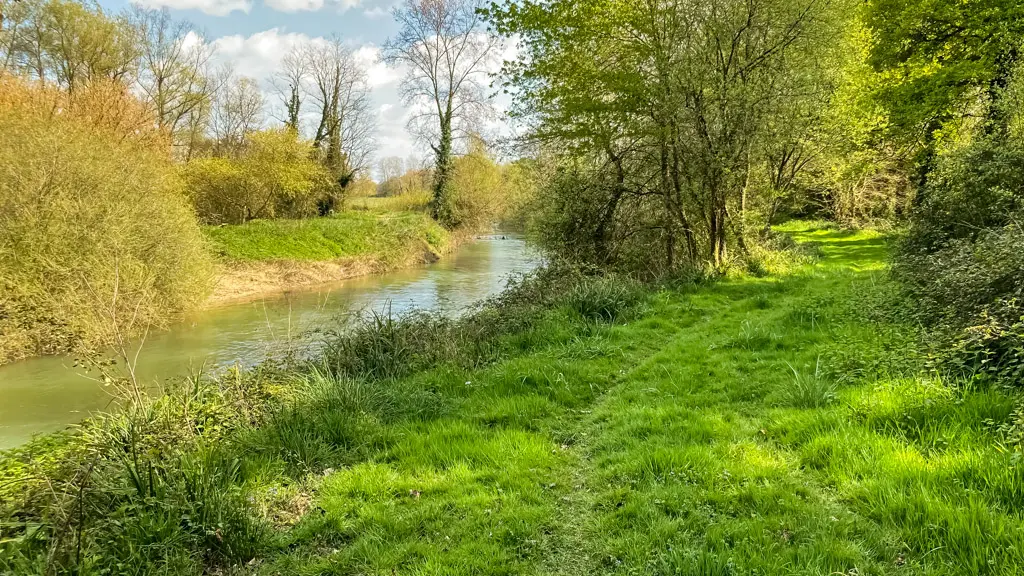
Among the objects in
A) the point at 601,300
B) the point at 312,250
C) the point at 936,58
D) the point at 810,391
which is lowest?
the point at 810,391

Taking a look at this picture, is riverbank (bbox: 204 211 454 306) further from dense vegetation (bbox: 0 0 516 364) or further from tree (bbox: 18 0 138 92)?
tree (bbox: 18 0 138 92)

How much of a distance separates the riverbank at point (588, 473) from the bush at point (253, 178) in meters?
20.7

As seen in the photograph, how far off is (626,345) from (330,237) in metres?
20.9

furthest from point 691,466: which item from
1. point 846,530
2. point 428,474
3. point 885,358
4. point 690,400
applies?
point 885,358

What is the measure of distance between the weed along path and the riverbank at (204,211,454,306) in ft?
48.2

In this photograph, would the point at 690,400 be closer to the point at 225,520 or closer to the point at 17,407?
the point at 225,520

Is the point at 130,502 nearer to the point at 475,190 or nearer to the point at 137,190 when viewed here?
the point at 137,190

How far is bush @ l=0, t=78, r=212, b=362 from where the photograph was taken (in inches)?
381

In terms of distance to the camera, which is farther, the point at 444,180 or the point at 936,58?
the point at 444,180

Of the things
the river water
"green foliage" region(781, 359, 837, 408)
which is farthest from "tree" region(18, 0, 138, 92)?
Answer: "green foliage" region(781, 359, 837, 408)

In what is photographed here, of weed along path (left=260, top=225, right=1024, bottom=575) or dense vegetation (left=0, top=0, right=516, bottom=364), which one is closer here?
weed along path (left=260, top=225, right=1024, bottom=575)

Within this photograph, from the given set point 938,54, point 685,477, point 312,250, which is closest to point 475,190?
point 312,250

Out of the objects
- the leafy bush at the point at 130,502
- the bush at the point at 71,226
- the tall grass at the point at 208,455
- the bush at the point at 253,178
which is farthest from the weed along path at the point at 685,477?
the bush at the point at 253,178

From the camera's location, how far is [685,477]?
348cm
